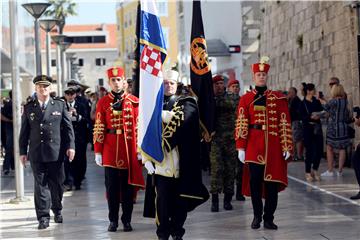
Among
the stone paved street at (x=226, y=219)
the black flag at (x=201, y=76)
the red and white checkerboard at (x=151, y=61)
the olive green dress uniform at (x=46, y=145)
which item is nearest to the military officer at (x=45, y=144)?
the olive green dress uniform at (x=46, y=145)

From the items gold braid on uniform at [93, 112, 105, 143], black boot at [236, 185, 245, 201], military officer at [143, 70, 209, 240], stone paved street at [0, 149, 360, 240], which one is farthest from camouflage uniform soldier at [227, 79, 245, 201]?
military officer at [143, 70, 209, 240]

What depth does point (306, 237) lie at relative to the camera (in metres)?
9.92

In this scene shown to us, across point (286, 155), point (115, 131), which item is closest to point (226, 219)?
point (286, 155)

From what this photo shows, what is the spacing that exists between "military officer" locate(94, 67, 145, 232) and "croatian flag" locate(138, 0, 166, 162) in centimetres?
132

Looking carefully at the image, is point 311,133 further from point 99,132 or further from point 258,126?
point 99,132

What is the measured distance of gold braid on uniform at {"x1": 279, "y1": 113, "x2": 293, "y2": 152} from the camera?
34.9 feet

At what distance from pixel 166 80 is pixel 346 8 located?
10.9 meters

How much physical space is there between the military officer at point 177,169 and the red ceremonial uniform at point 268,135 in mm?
1407

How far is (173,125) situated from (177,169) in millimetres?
463

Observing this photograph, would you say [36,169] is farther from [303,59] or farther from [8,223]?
[303,59]

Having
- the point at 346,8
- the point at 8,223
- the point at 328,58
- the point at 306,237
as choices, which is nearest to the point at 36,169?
the point at 8,223

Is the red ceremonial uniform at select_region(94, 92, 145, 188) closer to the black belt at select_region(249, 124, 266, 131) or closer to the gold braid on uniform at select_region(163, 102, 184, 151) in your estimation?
the black belt at select_region(249, 124, 266, 131)

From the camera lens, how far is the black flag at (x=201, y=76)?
1073 cm

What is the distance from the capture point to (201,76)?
441 inches
